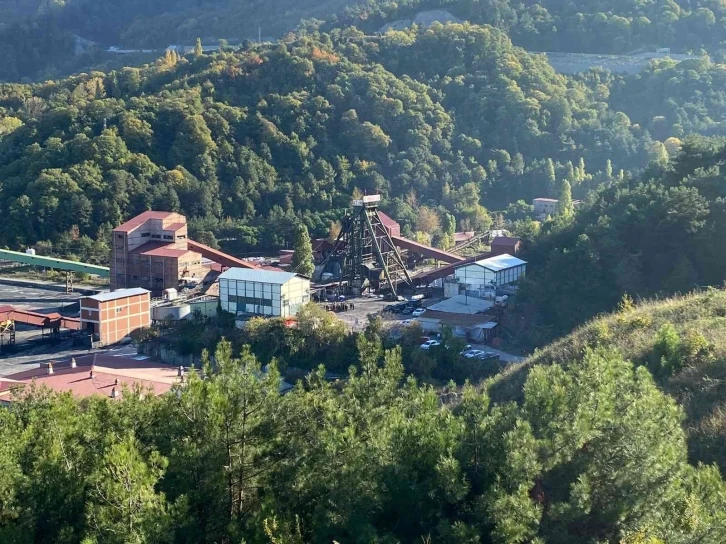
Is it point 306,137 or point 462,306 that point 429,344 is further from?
point 306,137

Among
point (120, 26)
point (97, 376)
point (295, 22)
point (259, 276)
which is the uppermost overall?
point (295, 22)

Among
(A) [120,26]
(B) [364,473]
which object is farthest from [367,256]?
(A) [120,26]

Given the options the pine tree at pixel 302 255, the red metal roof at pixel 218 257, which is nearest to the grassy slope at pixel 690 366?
the pine tree at pixel 302 255

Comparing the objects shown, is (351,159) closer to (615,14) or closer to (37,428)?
(615,14)

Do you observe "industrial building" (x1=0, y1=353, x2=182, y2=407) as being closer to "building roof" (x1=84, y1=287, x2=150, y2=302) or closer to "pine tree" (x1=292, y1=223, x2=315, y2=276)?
"building roof" (x1=84, y1=287, x2=150, y2=302)

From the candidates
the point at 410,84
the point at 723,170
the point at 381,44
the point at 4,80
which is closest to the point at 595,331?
the point at 723,170

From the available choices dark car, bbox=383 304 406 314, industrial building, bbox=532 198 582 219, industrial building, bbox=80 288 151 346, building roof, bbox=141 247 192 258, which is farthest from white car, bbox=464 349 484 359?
industrial building, bbox=532 198 582 219

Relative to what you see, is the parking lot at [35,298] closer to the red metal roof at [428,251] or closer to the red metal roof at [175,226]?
the red metal roof at [175,226]
